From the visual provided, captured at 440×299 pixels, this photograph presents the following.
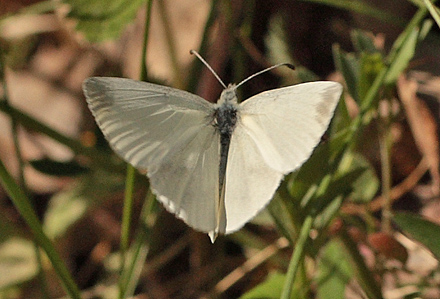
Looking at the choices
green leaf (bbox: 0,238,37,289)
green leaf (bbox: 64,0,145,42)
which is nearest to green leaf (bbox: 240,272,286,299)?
green leaf (bbox: 64,0,145,42)

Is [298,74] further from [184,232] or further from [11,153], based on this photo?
[11,153]

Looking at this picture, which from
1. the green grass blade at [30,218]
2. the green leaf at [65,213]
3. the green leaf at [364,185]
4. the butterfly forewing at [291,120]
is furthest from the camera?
the green leaf at [65,213]

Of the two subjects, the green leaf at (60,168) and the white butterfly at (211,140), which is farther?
the green leaf at (60,168)

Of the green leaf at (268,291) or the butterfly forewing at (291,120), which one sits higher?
the butterfly forewing at (291,120)

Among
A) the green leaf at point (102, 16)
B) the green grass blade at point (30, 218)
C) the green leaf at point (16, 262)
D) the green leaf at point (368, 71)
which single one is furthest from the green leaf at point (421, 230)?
the green leaf at point (16, 262)

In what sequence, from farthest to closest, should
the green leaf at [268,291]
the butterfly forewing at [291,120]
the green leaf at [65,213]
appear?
the green leaf at [65,213]
the green leaf at [268,291]
the butterfly forewing at [291,120]

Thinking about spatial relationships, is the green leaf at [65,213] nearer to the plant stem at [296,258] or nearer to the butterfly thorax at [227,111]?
the butterfly thorax at [227,111]
